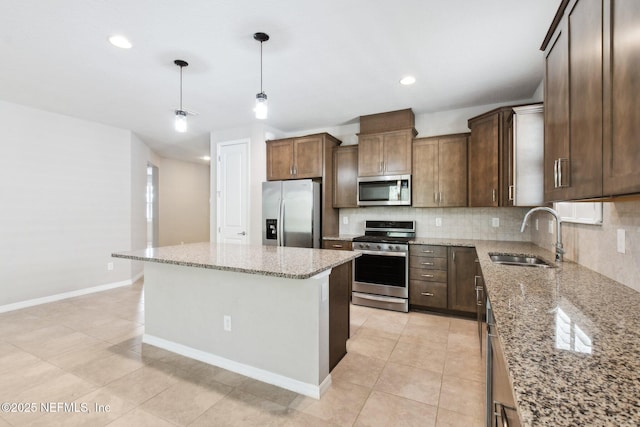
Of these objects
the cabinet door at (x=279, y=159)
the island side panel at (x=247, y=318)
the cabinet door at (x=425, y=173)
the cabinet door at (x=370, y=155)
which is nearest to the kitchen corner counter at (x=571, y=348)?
the island side panel at (x=247, y=318)

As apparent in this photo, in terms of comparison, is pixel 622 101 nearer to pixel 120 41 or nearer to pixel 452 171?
pixel 452 171

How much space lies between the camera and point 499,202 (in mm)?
3287

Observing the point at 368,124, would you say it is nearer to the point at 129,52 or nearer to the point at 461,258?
the point at 461,258

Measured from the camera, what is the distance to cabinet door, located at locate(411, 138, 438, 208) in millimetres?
3857

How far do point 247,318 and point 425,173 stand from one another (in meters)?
2.87

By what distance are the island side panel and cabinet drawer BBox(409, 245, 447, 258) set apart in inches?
74.8

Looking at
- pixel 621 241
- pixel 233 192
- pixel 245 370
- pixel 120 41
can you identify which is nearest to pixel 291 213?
pixel 233 192

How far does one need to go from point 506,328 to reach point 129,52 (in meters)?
3.25

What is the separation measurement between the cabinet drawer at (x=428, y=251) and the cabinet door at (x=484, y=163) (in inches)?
26.5

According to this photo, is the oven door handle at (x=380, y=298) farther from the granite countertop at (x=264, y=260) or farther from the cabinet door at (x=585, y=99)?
the cabinet door at (x=585, y=99)

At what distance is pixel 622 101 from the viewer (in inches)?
36.5

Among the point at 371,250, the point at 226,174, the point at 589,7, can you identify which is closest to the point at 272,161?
the point at 226,174

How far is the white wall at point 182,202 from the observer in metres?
7.26

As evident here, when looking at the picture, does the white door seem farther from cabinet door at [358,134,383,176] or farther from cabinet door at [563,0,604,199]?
cabinet door at [563,0,604,199]
